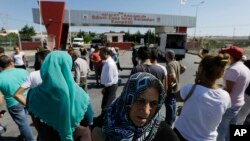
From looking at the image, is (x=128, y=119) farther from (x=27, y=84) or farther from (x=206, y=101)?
(x=27, y=84)

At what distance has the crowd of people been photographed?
157cm

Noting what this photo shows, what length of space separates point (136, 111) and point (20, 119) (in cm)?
331

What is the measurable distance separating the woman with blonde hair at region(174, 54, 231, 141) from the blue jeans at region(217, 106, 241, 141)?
3.54ft

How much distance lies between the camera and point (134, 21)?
44406 mm

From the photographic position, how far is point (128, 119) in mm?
1564

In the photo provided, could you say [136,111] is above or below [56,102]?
above

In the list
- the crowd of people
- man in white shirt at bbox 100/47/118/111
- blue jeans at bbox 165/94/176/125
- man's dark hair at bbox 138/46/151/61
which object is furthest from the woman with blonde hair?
man in white shirt at bbox 100/47/118/111

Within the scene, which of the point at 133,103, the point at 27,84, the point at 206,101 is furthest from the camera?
the point at 27,84

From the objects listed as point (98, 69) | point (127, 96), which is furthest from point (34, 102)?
point (98, 69)

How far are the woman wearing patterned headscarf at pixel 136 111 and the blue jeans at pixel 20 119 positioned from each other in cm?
305

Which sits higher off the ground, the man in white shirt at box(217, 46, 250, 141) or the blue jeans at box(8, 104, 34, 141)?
the man in white shirt at box(217, 46, 250, 141)

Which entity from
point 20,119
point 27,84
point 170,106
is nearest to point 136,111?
point 27,84

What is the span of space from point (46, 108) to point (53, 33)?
25.7 m

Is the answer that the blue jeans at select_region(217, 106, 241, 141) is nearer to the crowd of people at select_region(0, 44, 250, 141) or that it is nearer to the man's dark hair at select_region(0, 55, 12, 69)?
the crowd of people at select_region(0, 44, 250, 141)
